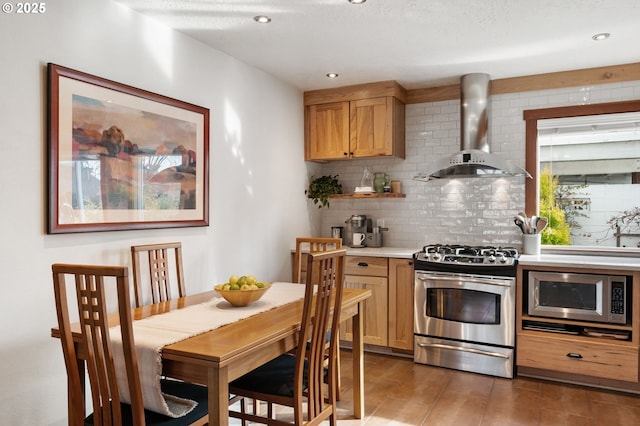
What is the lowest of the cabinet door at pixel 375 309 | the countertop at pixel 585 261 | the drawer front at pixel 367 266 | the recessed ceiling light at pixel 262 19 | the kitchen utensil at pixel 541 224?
the cabinet door at pixel 375 309

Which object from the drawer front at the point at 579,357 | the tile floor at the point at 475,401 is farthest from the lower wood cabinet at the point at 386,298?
the drawer front at the point at 579,357

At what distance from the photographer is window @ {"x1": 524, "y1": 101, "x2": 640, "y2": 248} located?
157 inches

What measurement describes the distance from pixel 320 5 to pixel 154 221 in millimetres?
1664

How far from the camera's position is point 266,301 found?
2.64 m

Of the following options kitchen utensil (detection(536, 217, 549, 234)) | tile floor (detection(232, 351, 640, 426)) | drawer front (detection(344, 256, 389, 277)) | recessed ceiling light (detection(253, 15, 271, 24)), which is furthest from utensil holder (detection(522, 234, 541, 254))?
recessed ceiling light (detection(253, 15, 271, 24))

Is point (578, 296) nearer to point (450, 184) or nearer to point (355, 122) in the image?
point (450, 184)

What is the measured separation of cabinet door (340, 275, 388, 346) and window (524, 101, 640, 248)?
5.00 feet

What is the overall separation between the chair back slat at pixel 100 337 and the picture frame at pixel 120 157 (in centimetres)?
78

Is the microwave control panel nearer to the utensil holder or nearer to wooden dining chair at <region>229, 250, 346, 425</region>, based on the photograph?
the utensil holder

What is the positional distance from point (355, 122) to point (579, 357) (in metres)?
2.72

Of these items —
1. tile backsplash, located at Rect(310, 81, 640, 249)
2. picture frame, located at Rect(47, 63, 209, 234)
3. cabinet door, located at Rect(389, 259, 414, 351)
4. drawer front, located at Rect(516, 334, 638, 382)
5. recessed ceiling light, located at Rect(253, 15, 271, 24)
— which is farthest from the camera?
tile backsplash, located at Rect(310, 81, 640, 249)

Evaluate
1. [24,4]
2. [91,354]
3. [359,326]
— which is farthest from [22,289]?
[359,326]

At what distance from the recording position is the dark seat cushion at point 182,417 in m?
1.82

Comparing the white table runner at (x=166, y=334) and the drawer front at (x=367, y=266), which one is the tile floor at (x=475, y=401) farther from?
the white table runner at (x=166, y=334)
